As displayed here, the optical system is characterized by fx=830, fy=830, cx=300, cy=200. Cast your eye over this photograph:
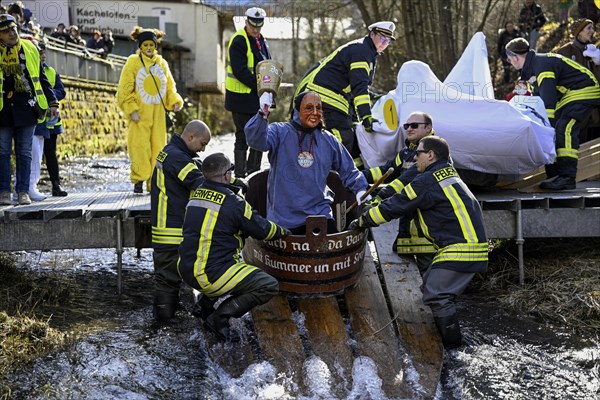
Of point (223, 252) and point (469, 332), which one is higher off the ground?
point (223, 252)

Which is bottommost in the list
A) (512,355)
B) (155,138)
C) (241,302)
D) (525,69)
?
(512,355)

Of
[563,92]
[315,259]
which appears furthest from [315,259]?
[563,92]

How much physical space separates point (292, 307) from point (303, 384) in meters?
1.22

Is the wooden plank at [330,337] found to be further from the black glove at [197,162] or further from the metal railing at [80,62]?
the metal railing at [80,62]

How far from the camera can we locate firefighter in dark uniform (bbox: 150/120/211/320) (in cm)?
639

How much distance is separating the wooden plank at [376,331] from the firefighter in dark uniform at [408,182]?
0.38 metres

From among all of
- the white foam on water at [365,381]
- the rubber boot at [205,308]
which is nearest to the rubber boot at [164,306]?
the rubber boot at [205,308]

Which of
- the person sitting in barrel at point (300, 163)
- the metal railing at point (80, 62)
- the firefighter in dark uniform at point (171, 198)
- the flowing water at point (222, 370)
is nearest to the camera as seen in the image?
the flowing water at point (222, 370)

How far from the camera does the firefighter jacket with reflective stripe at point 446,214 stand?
5891 millimetres

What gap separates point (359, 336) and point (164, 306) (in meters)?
1.64

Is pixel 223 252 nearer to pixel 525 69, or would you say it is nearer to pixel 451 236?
pixel 451 236

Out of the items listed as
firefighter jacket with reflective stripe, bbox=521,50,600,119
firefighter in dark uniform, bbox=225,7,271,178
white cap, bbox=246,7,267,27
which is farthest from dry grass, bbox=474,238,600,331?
white cap, bbox=246,7,267,27

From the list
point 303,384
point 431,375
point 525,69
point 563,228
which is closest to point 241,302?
point 303,384

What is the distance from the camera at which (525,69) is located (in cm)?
864
